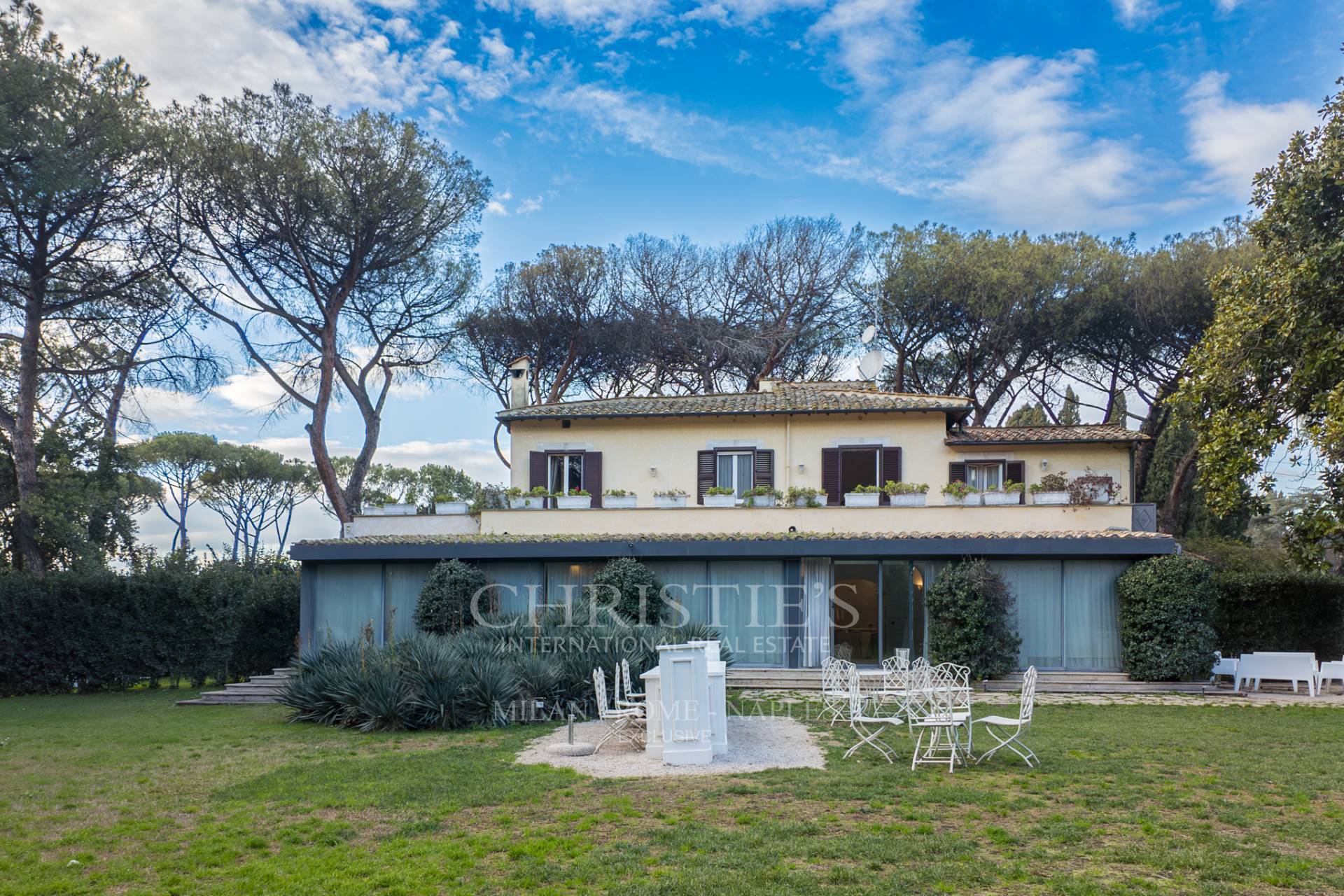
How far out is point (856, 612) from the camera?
684 inches

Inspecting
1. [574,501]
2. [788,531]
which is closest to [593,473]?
[574,501]

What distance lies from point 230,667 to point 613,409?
31.6 feet

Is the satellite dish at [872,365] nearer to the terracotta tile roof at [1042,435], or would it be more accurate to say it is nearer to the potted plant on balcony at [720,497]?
the terracotta tile roof at [1042,435]

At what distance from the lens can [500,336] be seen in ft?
92.6

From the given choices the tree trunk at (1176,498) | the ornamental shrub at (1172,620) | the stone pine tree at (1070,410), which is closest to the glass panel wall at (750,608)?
the ornamental shrub at (1172,620)

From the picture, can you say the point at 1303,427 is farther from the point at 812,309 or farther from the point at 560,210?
the point at 560,210

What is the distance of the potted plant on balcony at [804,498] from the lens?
18.5 metres

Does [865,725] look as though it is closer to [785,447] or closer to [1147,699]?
[1147,699]

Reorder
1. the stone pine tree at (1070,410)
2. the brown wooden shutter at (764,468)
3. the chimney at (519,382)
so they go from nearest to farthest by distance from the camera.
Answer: the brown wooden shutter at (764,468)
the chimney at (519,382)
the stone pine tree at (1070,410)

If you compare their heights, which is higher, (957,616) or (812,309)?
(812,309)

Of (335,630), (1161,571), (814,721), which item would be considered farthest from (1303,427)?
(335,630)

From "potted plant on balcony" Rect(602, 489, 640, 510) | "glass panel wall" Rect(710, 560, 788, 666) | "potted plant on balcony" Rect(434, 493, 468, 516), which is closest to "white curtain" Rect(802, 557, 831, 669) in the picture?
"glass panel wall" Rect(710, 560, 788, 666)

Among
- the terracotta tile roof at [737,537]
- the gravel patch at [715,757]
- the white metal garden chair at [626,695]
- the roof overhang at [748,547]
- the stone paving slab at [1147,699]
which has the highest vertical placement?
the terracotta tile roof at [737,537]

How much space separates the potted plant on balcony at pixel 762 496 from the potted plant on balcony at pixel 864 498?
1.28 metres
